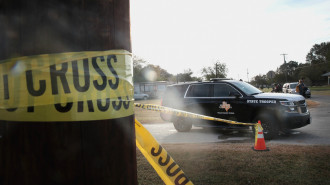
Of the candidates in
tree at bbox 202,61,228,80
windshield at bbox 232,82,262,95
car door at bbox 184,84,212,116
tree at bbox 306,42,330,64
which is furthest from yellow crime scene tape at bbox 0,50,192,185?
tree at bbox 306,42,330,64

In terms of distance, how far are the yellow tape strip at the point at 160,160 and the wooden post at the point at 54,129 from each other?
63cm

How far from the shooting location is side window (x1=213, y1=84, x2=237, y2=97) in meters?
8.58

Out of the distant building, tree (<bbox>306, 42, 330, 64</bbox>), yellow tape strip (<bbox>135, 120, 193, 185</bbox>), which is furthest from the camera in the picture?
tree (<bbox>306, 42, 330, 64</bbox>)

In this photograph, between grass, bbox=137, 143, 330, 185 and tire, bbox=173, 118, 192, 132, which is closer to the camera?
grass, bbox=137, 143, 330, 185

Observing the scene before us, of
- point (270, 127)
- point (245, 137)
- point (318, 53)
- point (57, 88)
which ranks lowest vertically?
point (245, 137)

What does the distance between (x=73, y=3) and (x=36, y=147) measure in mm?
645

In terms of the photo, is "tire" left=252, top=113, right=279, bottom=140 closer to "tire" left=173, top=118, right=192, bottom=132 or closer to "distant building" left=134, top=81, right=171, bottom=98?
"tire" left=173, top=118, right=192, bottom=132

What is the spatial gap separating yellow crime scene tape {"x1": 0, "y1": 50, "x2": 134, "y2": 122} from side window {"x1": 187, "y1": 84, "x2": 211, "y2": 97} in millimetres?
7979

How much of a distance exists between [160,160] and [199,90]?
7.54 m

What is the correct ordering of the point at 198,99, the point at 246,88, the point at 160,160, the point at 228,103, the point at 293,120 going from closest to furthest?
the point at 160,160
the point at 293,120
the point at 228,103
the point at 246,88
the point at 198,99

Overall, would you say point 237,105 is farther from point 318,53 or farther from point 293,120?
point 318,53

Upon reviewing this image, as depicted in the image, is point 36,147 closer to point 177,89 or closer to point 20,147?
point 20,147

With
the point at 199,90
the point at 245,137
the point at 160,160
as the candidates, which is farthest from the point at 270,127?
the point at 160,160

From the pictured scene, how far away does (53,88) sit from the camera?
3.82ft
